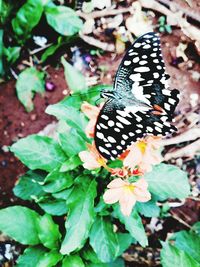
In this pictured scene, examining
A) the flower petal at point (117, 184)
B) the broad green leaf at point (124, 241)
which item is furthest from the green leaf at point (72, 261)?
the flower petal at point (117, 184)

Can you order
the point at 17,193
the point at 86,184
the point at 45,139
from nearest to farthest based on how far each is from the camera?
the point at 86,184 < the point at 45,139 < the point at 17,193

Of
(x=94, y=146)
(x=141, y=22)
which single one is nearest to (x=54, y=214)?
(x=94, y=146)

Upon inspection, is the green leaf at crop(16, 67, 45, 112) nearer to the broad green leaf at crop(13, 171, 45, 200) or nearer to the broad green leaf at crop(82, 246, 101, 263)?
the broad green leaf at crop(13, 171, 45, 200)

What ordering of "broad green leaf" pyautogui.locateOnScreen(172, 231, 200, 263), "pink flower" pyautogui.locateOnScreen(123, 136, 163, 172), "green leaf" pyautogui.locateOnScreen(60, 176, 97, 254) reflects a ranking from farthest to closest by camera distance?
1. "broad green leaf" pyautogui.locateOnScreen(172, 231, 200, 263)
2. "green leaf" pyautogui.locateOnScreen(60, 176, 97, 254)
3. "pink flower" pyautogui.locateOnScreen(123, 136, 163, 172)

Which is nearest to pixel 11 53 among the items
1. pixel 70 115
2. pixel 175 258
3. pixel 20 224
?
pixel 70 115

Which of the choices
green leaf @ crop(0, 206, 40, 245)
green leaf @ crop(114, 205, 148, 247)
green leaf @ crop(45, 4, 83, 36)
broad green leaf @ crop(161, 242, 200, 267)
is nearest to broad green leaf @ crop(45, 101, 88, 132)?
green leaf @ crop(114, 205, 148, 247)

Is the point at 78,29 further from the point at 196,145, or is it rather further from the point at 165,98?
the point at 165,98
